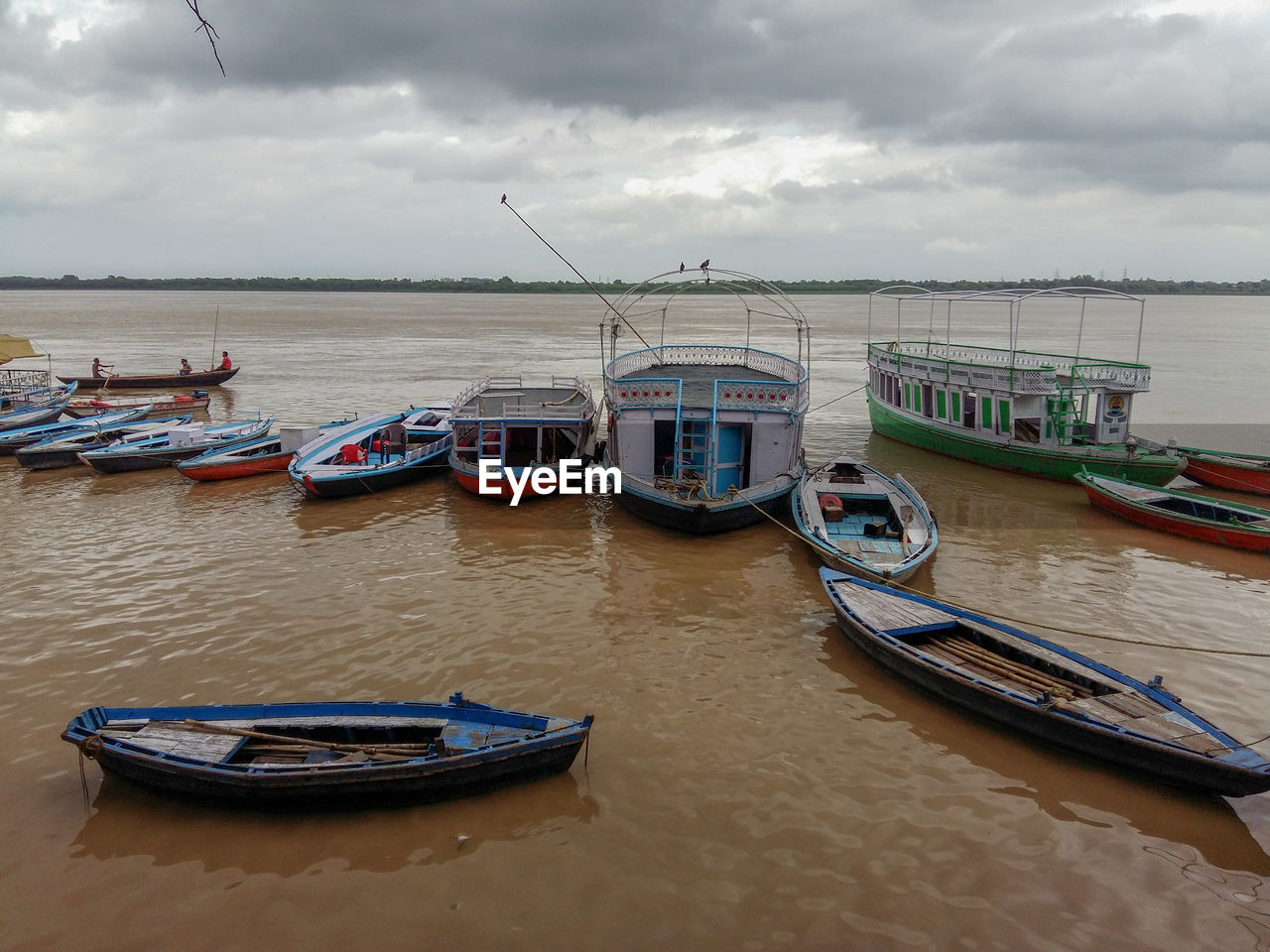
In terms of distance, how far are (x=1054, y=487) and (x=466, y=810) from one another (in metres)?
18.9

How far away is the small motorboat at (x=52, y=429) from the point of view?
23.6 metres

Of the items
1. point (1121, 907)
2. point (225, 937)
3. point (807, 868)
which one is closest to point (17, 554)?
point (225, 937)

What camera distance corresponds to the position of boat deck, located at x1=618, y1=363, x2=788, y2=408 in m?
17.7

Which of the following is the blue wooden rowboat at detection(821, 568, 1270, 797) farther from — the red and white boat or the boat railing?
the red and white boat

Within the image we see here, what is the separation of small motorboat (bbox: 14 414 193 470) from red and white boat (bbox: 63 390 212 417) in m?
4.26

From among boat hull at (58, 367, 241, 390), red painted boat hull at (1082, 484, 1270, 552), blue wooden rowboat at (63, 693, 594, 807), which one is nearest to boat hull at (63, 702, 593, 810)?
blue wooden rowboat at (63, 693, 594, 807)

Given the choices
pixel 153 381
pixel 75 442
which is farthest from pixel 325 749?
pixel 153 381

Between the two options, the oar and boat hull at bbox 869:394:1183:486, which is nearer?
the oar

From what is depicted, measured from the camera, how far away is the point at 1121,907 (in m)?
6.44

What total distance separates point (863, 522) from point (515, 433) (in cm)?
1001

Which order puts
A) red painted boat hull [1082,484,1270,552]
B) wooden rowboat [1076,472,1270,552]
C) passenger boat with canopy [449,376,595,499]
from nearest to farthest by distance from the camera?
1. red painted boat hull [1082,484,1270,552]
2. wooden rowboat [1076,472,1270,552]
3. passenger boat with canopy [449,376,595,499]

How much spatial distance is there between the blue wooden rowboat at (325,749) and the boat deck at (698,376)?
33.0ft

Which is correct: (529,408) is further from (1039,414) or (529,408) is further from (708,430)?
(1039,414)

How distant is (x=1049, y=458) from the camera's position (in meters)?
20.8
